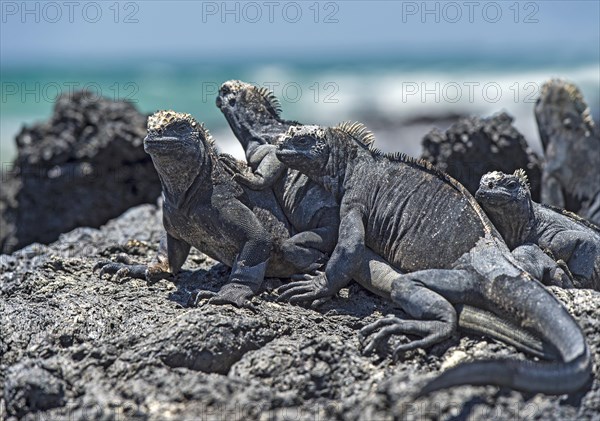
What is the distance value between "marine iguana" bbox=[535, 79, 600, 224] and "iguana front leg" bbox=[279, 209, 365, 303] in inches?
156

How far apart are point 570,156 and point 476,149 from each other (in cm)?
94

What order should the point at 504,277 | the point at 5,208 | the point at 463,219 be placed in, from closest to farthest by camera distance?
the point at 504,277 < the point at 463,219 < the point at 5,208

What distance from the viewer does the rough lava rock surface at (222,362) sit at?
13.1 ft

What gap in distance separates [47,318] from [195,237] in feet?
3.36

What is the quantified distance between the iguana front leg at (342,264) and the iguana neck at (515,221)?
79cm

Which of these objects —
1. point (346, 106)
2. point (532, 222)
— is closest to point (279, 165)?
point (532, 222)

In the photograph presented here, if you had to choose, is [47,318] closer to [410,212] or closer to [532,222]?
[410,212]

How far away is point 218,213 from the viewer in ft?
17.5

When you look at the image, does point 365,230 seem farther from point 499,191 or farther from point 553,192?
point 553,192

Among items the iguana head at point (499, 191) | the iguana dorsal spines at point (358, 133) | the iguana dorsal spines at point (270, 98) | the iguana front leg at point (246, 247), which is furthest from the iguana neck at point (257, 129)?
the iguana head at point (499, 191)

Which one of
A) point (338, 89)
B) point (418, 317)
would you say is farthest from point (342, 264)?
point (338, 89)

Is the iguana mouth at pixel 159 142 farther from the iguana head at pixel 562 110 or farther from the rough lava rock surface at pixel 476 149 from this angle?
the iguana head at pixel 562 110

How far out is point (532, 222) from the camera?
517 cm

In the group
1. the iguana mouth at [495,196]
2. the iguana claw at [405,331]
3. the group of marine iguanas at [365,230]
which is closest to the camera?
the iguana claw at [405,331]
